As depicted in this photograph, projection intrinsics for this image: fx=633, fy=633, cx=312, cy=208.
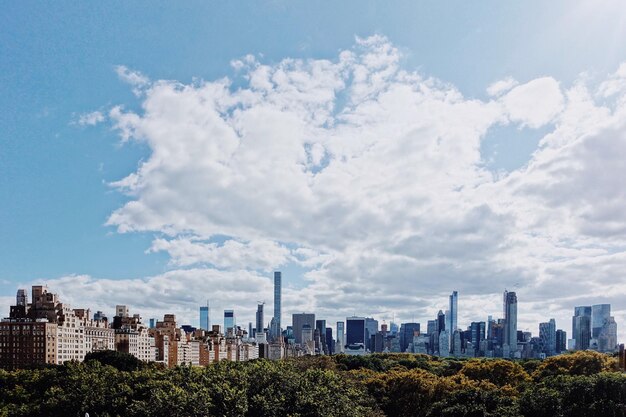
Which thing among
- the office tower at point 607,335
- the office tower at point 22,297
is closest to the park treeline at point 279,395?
the office tower at point 22,297

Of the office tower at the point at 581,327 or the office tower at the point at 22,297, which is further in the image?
the office tower at the point at 581,327

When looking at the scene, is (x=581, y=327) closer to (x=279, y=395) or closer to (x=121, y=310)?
(x=121, y=310)

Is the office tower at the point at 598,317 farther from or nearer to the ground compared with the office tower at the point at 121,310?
nearer to the ground

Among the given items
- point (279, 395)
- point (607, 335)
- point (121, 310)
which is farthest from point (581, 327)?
point (279, 395)

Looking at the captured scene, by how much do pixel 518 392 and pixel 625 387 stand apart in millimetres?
11525

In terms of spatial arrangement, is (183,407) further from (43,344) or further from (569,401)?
(43,344)

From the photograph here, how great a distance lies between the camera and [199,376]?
4812cm

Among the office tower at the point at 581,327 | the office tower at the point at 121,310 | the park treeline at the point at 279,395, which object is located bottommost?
the office tower at the point at 581,327

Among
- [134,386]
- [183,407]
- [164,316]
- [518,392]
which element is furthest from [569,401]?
[164,316]

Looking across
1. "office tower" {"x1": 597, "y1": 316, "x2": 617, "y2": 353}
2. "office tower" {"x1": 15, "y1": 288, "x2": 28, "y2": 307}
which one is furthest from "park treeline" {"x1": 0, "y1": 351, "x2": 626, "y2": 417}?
"office tower" {"x1": 597, "y1": 316, "x2": 617, "y2": 353}

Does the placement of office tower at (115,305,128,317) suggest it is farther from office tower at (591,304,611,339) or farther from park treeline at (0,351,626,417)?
office tower at (591,304,611,339)

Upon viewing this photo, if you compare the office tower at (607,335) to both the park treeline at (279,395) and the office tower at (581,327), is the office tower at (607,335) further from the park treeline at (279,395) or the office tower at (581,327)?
the park treeline at (279,395)

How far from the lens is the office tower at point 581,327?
589 ft

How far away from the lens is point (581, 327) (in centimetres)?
18525
